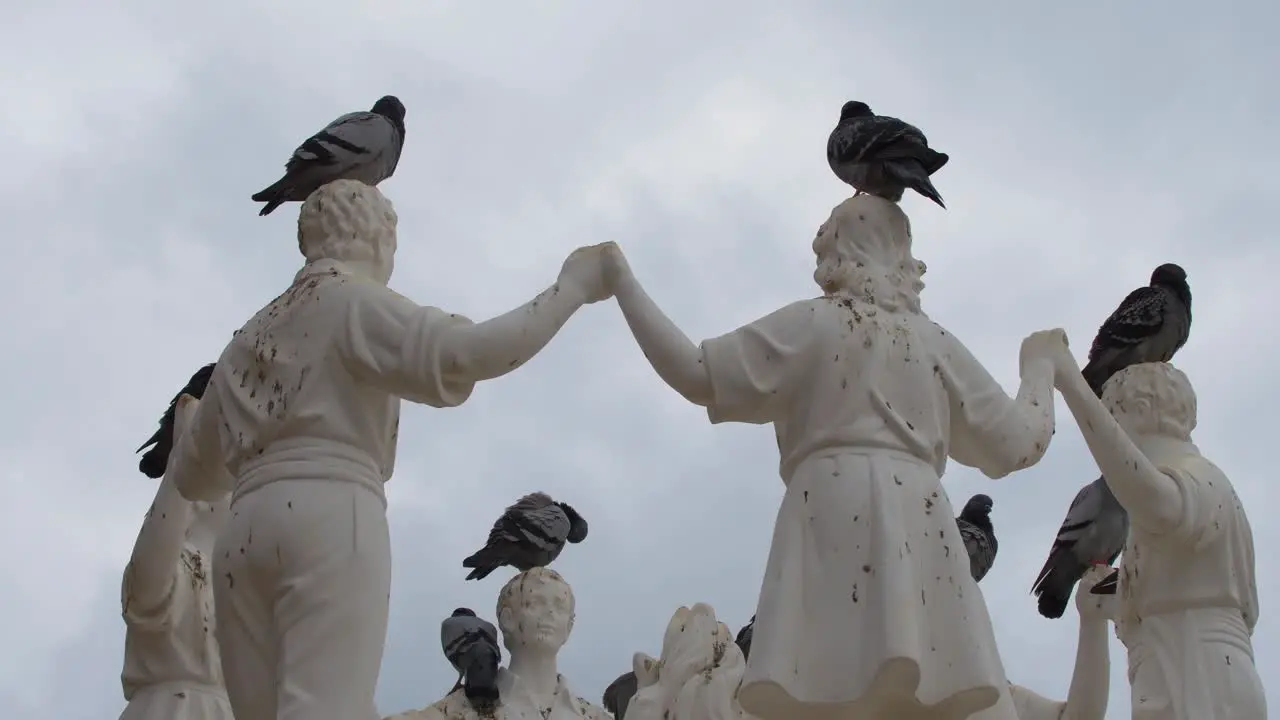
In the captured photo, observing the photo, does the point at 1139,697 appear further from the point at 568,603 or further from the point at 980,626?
the point at 568,603

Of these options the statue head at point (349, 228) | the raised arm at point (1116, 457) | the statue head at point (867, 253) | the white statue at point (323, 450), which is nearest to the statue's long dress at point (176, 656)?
the white statue at point (323, 450)

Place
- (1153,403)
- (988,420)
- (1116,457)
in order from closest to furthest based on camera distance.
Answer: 1. (988,420)
2. (1116,457)
3. (1153,403)

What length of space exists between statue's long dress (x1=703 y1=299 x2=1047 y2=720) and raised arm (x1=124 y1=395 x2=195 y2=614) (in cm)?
222

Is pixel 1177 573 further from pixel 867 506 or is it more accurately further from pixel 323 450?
pixel 323 450

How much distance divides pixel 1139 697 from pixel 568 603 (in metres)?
2.38

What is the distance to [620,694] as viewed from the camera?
32.7 feet

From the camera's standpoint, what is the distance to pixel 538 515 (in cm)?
924

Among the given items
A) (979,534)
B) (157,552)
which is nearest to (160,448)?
(157,552)

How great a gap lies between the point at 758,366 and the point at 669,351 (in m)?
0.33

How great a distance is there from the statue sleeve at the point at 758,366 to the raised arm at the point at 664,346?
4 cm

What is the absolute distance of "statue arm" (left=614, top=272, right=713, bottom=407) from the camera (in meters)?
7.61

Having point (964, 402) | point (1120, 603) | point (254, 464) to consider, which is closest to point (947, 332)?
point (964, 402)

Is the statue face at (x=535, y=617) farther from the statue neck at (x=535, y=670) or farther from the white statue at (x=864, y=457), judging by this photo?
the white statue at (x=864, y=457)

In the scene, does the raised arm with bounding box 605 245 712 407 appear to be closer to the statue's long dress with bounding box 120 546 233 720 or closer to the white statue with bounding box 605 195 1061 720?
the white statue with bounding box 605 195 1061 720
